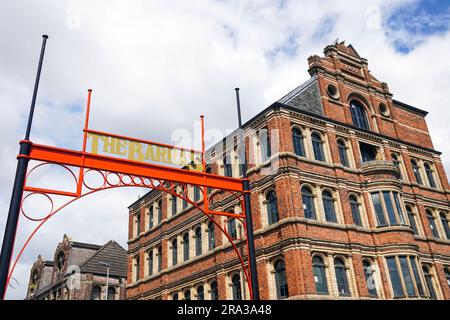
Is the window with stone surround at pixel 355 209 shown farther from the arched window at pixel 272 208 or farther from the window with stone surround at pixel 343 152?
the arched window at pixel 272 208

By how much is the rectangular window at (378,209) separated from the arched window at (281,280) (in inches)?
240

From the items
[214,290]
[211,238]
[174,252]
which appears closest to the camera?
[214,290]

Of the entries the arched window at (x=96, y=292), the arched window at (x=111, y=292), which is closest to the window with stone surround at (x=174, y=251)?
the arched window at (x=96, y=292)

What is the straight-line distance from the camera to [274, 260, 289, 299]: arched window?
18.7 metres

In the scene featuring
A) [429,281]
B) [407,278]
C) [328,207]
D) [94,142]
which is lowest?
[407,278]

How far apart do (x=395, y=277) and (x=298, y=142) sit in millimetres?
8186

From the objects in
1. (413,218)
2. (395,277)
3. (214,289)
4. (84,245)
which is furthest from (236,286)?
(84,245)

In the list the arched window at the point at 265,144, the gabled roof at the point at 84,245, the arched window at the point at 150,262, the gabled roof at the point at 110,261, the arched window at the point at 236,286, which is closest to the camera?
the arched window at the point at 236,286

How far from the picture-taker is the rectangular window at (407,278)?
64.7 ft

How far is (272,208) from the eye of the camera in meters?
20.6

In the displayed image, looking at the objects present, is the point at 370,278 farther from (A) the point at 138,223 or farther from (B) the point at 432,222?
(A) the point at 138,223

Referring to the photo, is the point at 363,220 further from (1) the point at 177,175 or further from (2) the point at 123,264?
(2) the point at 123,264

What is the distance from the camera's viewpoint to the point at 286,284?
18.6 metres
